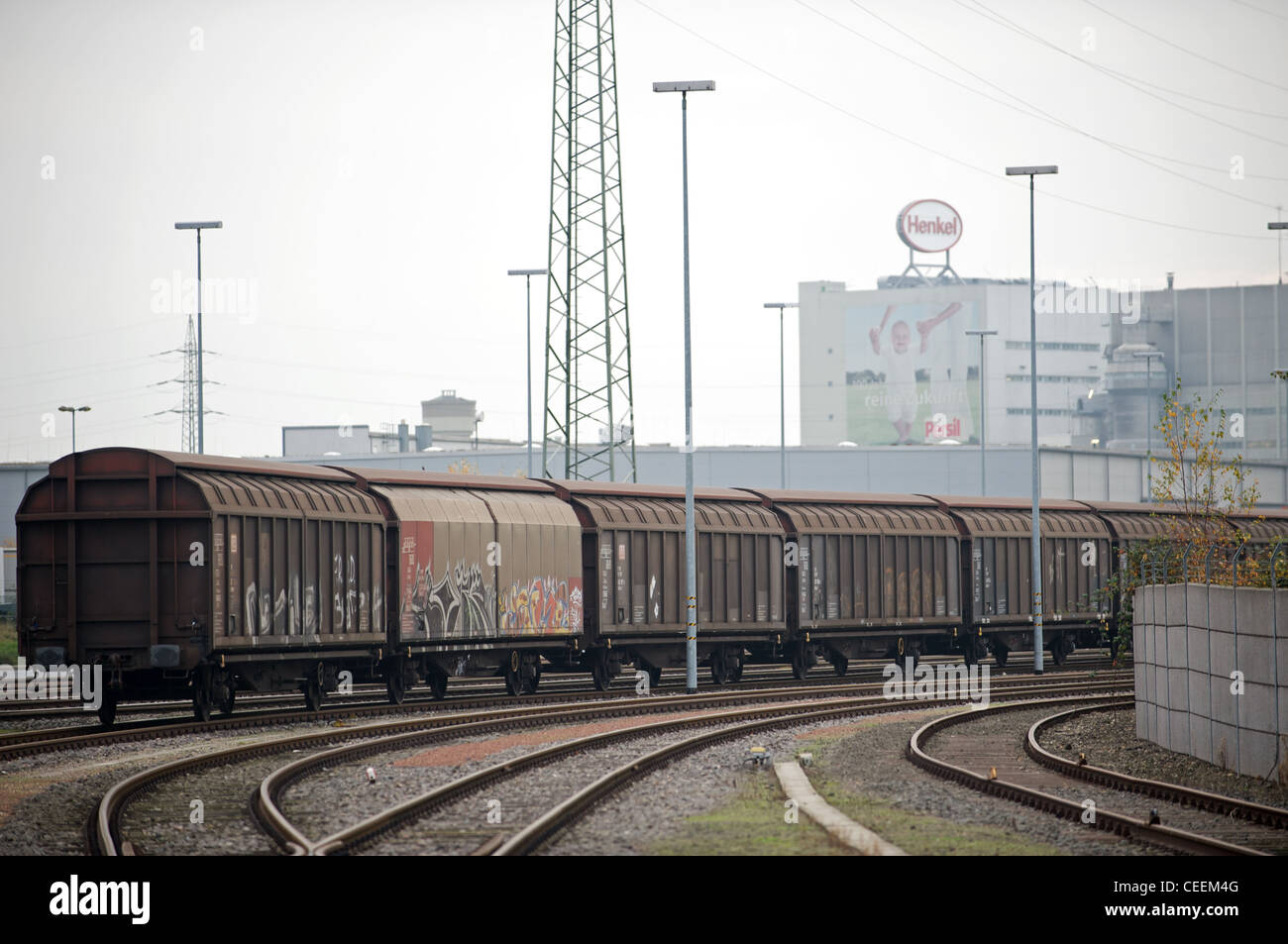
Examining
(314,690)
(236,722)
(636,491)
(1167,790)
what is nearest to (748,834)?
(1167,790)

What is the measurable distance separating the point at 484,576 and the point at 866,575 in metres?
10.7

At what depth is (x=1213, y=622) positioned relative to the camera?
61.8ft

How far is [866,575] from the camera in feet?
119

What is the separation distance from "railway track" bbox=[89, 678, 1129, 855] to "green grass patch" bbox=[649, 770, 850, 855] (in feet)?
8.34

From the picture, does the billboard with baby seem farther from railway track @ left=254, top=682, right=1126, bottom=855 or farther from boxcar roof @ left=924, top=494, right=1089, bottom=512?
railway track @ left=254, top=682, right=1126, bottom=855

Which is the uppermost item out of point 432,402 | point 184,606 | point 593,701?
point 432,402

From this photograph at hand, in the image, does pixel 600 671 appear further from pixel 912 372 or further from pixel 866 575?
pixel 912 372

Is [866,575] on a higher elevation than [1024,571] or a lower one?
higher

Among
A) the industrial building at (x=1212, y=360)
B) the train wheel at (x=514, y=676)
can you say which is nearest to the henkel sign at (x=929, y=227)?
the industrial building at (x=1212, y=360)

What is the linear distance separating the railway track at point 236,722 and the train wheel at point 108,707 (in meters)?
0.13

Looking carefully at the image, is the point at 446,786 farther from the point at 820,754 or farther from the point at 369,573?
the point at 369,573

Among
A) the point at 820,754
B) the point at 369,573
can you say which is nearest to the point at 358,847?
the point at 820,754

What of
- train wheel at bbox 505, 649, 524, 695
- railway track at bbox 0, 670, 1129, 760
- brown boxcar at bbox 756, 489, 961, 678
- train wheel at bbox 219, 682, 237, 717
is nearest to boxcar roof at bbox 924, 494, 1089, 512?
brown boxcar at bbox 756, 489, 961, 678
